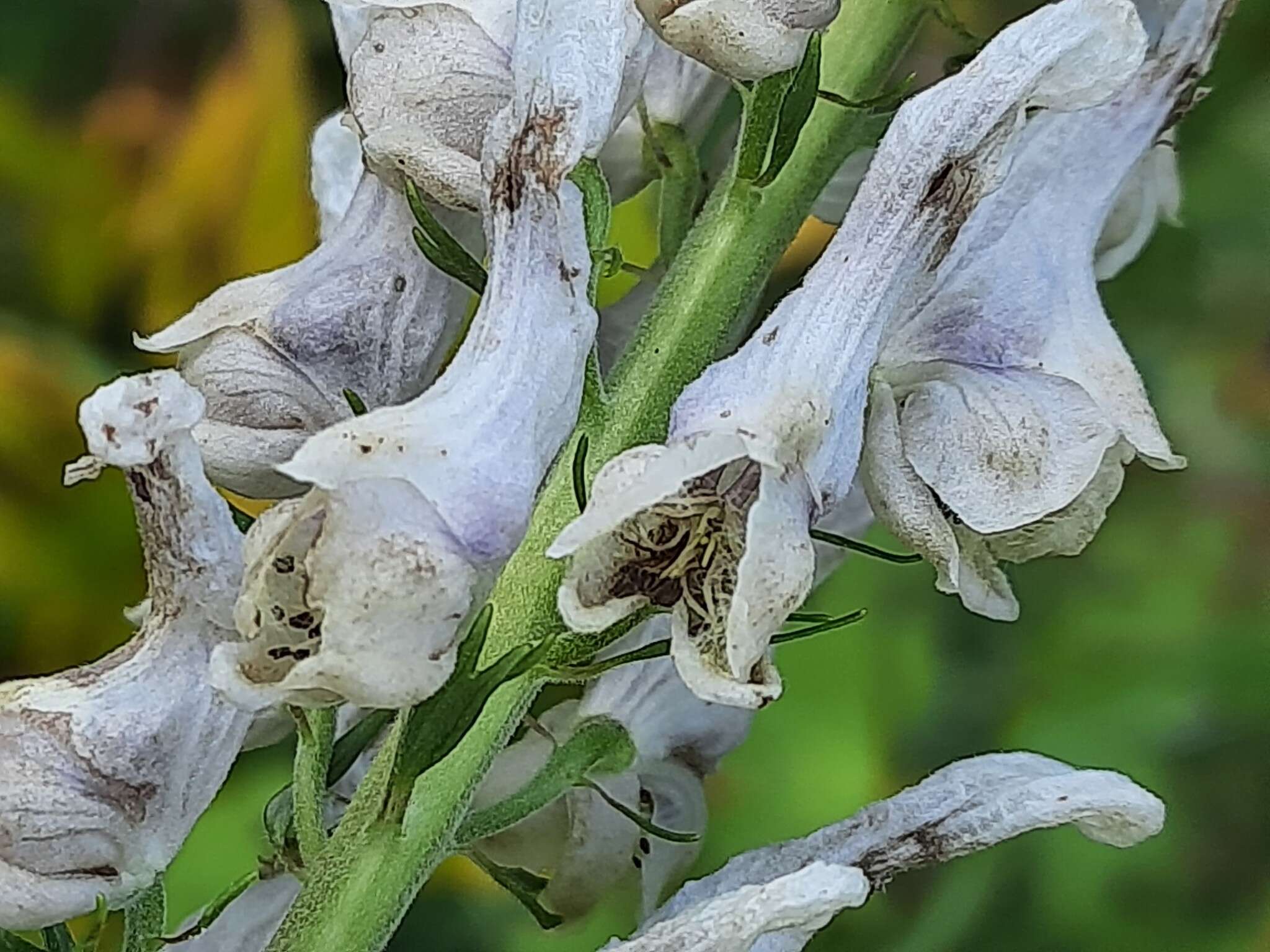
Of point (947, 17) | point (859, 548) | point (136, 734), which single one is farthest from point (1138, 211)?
point (136, 734)

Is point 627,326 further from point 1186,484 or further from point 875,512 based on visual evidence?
point 1186,484

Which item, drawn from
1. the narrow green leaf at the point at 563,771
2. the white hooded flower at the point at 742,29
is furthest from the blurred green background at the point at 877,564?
the white hooded flower at the point at 742,29

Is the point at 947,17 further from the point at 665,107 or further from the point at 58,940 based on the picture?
the point at 58,940

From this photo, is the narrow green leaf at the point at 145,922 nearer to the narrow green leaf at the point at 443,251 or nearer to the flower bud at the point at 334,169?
the narrow green leaf at the point at 443,251

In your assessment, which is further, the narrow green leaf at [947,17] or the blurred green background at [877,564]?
the blurred green background at [877,564]

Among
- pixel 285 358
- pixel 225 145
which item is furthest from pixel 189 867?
pixel 285 358
